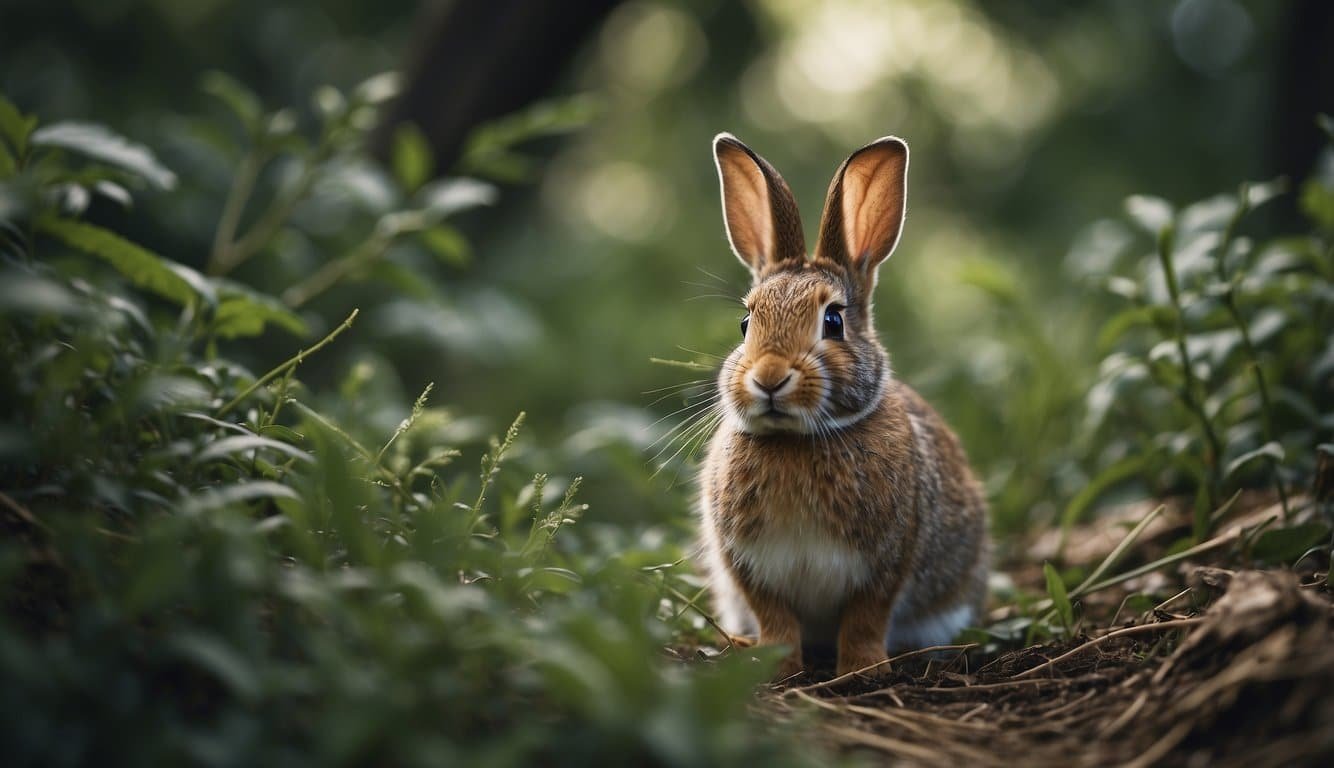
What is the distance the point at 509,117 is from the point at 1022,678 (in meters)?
5.12

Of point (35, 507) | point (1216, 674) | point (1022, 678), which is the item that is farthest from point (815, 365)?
point (35, 507)

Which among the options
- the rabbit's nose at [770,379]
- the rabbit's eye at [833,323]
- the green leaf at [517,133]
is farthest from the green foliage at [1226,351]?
the green leaf at [517,133]

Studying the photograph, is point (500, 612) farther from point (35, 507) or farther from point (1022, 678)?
point (1022, 678)

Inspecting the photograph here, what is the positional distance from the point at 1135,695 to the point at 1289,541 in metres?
1.14

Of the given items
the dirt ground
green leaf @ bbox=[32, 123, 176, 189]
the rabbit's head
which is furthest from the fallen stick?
green leaf @ bbox=[32, 123, 176, 189]

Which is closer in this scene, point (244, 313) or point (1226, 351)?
point (244, 313)

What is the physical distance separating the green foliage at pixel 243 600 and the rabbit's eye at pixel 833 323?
3.67 ft

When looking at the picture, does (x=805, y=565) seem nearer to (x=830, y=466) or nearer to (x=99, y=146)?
(x=830, y=466)

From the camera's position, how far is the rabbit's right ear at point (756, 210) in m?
3.54

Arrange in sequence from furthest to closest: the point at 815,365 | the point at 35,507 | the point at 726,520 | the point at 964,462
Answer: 1. the point at 964,462
2. the point at 726,520
3. the point at 815,365
4. the point at 35,507

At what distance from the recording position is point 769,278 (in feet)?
11.5

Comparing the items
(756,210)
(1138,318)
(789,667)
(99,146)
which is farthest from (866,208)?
(99,146)

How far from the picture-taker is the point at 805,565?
324 cm

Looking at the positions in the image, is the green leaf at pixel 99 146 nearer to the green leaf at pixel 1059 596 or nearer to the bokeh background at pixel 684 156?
the bokeh background at pixel 684 156
